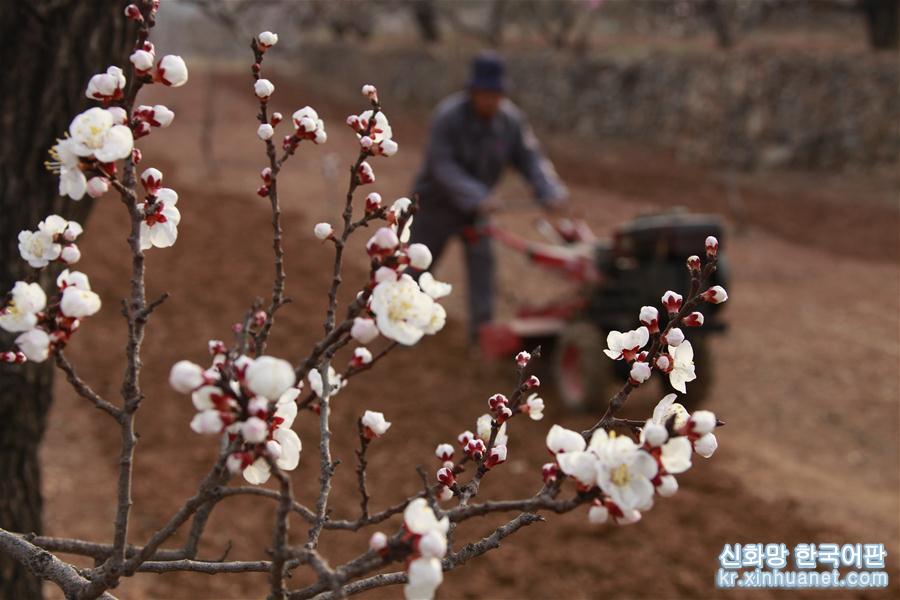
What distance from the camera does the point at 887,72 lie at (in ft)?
41.5

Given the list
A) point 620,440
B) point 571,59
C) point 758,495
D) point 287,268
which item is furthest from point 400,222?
point 571,59

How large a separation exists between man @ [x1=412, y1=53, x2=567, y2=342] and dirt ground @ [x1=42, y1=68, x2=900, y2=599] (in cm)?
80

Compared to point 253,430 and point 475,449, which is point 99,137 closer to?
point 253,430

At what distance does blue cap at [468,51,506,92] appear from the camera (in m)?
5.84

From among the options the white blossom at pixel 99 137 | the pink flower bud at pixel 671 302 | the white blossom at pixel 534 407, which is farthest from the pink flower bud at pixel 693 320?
the white blossom at pixel 99 137

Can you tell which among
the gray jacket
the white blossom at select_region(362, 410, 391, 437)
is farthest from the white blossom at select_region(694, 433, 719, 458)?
the gray jacket

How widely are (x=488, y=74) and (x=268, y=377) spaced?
517cm

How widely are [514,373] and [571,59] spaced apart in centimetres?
1400

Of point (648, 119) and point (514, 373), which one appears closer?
point (514, 373)

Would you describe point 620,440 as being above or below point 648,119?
below

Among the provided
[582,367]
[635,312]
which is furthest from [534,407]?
[582,367]

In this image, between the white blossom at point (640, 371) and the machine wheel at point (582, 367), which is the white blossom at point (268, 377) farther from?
the machine wheel at point (582, 367)

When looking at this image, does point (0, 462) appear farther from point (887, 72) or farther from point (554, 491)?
point (887, 72)

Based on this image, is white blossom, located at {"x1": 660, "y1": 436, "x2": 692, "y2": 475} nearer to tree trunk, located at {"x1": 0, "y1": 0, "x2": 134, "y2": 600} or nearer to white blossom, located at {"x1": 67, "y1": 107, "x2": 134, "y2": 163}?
white blossom, located at {"x1": 67, "y1": 107, "x2": 134, "y2": 163}
